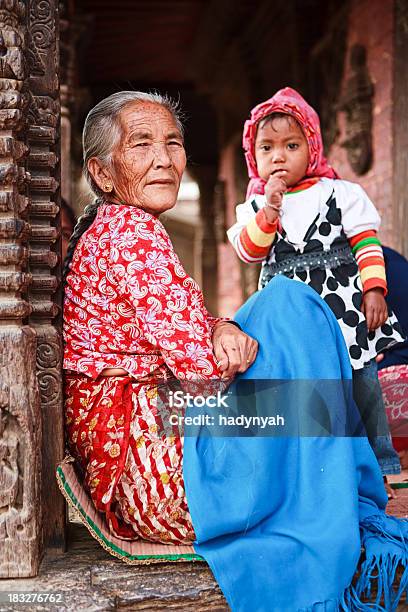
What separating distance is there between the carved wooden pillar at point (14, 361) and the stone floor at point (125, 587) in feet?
0.25

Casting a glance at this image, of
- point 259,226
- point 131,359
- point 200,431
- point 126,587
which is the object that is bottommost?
point 126,587

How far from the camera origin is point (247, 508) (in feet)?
6.28

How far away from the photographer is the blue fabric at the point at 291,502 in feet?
6.04

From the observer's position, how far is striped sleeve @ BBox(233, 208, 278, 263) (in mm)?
2826

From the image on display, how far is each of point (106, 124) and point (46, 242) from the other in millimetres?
408

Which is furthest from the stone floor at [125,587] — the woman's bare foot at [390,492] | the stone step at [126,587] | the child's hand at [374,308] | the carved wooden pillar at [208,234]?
the carved wooden pillar at [208,234]

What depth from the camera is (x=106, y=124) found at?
2225mm

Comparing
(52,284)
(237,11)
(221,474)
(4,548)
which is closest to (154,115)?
(52,284)

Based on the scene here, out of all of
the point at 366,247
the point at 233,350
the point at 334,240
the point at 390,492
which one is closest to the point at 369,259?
the point at 366,247

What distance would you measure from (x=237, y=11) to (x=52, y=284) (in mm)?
6254

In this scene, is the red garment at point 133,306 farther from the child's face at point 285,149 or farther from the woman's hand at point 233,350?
the child's face at point 285,149

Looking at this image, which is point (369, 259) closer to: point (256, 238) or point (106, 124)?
point (256, 238)

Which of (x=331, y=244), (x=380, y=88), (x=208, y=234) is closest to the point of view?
(x=331, y=244)

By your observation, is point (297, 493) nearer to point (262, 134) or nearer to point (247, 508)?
point (247, 508)
